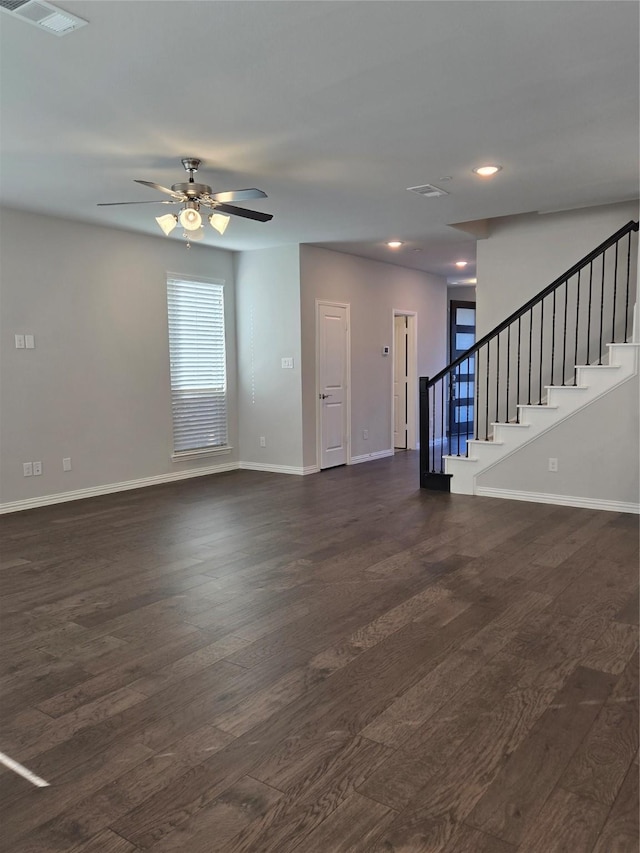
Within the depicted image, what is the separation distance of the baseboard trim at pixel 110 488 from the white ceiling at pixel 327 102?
265 centimetres

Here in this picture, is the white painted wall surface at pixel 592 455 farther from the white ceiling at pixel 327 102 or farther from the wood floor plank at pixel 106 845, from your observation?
the wood floor plank at pixel 106 845

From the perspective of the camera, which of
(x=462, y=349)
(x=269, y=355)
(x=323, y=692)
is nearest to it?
(x=323, y=692)

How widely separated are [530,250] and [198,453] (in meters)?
4.37

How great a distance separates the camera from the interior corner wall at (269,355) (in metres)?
7.27

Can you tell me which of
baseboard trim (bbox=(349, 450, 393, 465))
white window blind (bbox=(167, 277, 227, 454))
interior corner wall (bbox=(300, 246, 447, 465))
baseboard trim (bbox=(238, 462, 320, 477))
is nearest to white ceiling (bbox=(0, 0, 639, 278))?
white window blind (bbox=(167, 277, 227, 454))

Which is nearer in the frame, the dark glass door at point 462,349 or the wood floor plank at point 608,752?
the wood floor plank at point 608,752

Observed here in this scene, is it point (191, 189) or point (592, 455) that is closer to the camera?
point (191, 189)

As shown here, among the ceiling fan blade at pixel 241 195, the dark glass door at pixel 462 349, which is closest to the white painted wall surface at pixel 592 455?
the ceiling fan blade at pixel 241 195

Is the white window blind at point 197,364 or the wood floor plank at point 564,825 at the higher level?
the white window blind at point 197,364

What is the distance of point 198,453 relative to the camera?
292 inches

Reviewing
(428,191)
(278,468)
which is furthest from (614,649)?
(278,468)

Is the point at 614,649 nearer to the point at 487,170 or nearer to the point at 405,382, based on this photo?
the point at 487,170

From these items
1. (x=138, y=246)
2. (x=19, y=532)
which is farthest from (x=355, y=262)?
(x=19, y=532)

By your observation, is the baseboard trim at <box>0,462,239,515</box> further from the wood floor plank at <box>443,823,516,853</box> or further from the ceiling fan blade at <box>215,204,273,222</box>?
the wood floor plank at <box>443,823,516,853</box>
